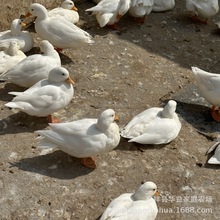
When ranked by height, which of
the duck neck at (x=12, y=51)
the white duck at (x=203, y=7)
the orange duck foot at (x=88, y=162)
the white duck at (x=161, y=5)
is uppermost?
the duck neck at (x=12, y=51)

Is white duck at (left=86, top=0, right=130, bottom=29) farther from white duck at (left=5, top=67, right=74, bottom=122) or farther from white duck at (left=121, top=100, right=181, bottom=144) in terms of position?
white duck at (left=121, top=100, right=181, bottom=144)

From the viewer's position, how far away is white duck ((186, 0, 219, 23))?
7.13m

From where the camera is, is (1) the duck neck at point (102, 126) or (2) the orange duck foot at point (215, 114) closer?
(1) the duck neck at point (102, 126)

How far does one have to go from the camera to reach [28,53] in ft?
20.6

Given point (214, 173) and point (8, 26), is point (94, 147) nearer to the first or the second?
point (214, 173)

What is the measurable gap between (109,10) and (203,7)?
1.43 metres

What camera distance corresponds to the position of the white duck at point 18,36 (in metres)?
6.05

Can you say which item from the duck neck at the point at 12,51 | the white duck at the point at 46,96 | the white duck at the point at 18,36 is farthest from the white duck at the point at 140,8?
the white duck at the point at 46,96

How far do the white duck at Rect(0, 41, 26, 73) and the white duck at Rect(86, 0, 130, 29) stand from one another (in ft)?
4.50

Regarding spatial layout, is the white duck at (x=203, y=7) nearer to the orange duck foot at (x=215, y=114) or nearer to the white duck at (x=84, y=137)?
the orange duck foot at (x=215, y=114)

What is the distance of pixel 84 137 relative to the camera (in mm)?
4348

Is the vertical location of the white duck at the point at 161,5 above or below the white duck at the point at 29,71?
below

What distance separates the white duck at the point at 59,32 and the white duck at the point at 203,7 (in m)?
1.96

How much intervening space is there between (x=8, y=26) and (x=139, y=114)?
2585 mm
